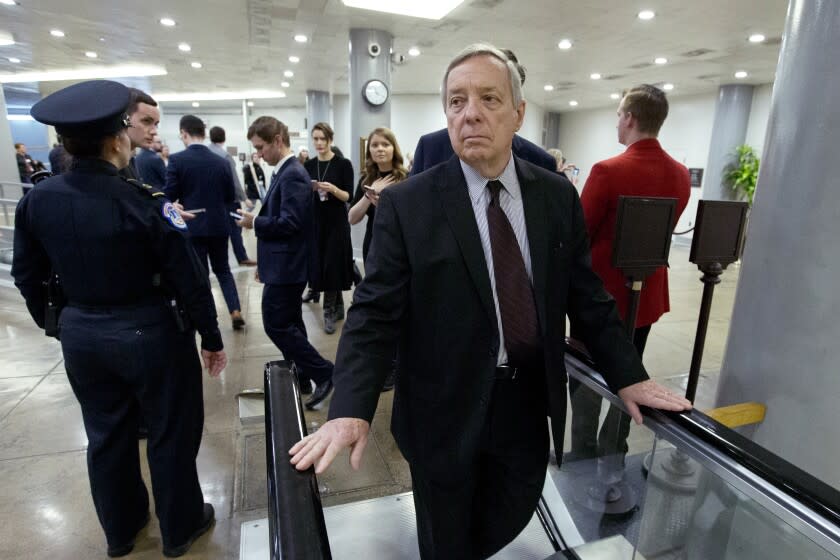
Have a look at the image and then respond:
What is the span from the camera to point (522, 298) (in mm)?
1250

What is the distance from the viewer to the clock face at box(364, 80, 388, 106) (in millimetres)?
7406

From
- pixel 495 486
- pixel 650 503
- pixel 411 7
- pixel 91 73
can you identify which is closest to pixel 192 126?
pixel 411 7

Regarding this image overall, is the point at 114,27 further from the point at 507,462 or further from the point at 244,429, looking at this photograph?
the point at 507,462

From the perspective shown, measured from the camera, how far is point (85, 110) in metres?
1.61

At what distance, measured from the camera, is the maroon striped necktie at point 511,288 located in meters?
1.24

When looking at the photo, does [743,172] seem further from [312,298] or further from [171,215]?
→ [171,215]

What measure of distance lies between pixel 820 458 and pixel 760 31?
7.78 metres

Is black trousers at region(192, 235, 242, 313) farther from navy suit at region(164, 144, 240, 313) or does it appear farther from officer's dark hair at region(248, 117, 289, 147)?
officer's dark hair at region(248, 117, 289, 147)

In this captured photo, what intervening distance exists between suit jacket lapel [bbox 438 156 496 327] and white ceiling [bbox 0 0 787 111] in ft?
20.1

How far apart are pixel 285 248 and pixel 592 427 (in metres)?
2.00

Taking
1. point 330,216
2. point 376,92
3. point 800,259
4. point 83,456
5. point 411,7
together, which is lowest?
point 83,456

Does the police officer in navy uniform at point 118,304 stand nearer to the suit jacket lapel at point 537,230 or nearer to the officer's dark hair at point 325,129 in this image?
the suit jacket lapel at point 537,230

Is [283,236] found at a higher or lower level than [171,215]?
lower

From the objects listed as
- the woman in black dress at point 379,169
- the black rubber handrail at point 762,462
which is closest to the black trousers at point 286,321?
the woman in black dress at point 379,169
